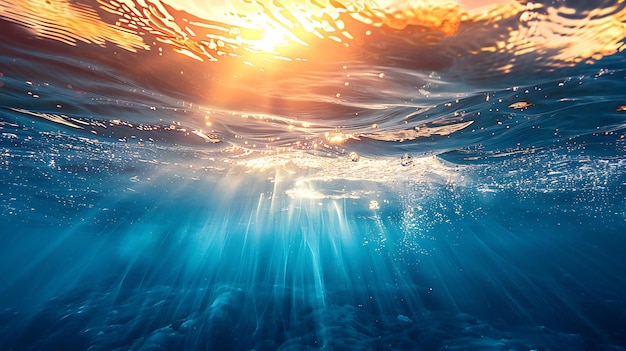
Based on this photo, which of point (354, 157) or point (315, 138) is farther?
point (354, 157)

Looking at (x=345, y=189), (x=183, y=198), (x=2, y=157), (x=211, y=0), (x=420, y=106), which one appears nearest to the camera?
(x=211, y=0)

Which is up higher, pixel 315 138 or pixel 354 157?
pixel 315 138

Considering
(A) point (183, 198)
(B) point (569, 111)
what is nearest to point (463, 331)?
(B) point (569, 111)

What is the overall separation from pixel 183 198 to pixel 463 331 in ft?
74.7

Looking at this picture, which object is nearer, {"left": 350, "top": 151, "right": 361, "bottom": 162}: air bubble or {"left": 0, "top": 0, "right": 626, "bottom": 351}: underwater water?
{"left": 0, "top": 0, "right": 626, "bottom": 351}: underwater water

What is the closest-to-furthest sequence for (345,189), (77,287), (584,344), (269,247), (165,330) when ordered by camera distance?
(584,344) < (165,330) < (77,287) < (345,189) < (269,247)

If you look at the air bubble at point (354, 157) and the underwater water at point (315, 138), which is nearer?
the underwater water at point (315, 138)

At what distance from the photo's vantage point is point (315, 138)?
12727 millimetres

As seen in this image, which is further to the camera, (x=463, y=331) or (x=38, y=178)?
(x=38, y=178)

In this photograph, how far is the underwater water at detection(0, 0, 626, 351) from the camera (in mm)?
5434

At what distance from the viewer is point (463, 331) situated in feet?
44.4

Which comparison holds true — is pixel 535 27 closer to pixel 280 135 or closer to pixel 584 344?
pixel 280 135

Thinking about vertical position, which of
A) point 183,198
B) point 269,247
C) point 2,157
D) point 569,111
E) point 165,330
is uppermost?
point 569,111

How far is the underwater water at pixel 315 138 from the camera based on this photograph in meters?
5.43
